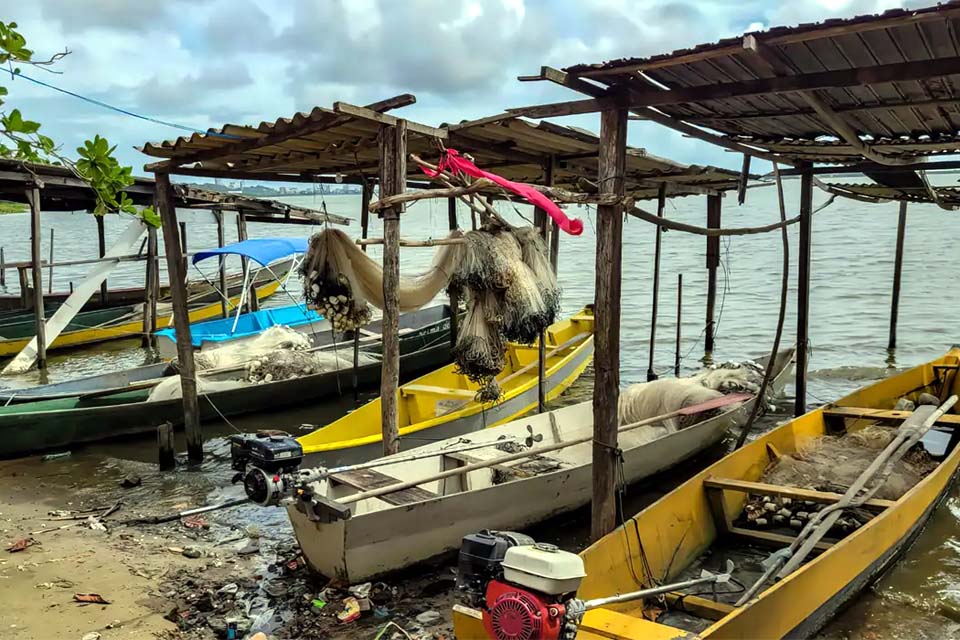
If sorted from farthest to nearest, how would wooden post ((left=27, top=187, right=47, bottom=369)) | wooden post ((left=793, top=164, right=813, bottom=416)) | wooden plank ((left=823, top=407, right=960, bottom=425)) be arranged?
wooden post ((left=27, top=187, right=47, bottom=369)) → wooden post ((left=793, top=164, right=813, bottom=416)) → wooden plank ((left=823, top=407, right=960, bottom=425))

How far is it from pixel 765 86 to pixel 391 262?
3.37m

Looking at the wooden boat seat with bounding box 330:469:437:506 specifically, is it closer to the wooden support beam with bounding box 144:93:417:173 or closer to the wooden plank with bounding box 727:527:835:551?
the wooden plank with bounding box 727:527:835:551

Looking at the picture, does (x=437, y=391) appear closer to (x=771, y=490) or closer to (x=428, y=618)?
(x=428, y=618)

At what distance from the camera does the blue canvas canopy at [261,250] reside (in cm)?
1149

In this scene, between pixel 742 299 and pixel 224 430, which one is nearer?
pixel 224 430

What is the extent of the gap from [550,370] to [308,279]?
461cm

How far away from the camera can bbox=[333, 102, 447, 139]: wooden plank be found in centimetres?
584

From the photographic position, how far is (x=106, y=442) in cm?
919

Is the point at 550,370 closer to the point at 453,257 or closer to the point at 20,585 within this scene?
the point at 453,257

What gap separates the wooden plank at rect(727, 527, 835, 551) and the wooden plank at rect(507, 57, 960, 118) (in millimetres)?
3285

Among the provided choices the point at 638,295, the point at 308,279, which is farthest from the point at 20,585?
the point at 638,295

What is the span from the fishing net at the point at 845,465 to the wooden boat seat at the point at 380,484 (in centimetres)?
304

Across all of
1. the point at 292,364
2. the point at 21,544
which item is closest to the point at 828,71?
the point at 21,544

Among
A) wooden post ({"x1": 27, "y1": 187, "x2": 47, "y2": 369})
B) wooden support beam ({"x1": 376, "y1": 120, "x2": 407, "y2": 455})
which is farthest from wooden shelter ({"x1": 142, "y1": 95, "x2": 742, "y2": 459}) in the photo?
wooden post ({"x1": 27, "y1": 187, "x2": 47, "y2": 369})
